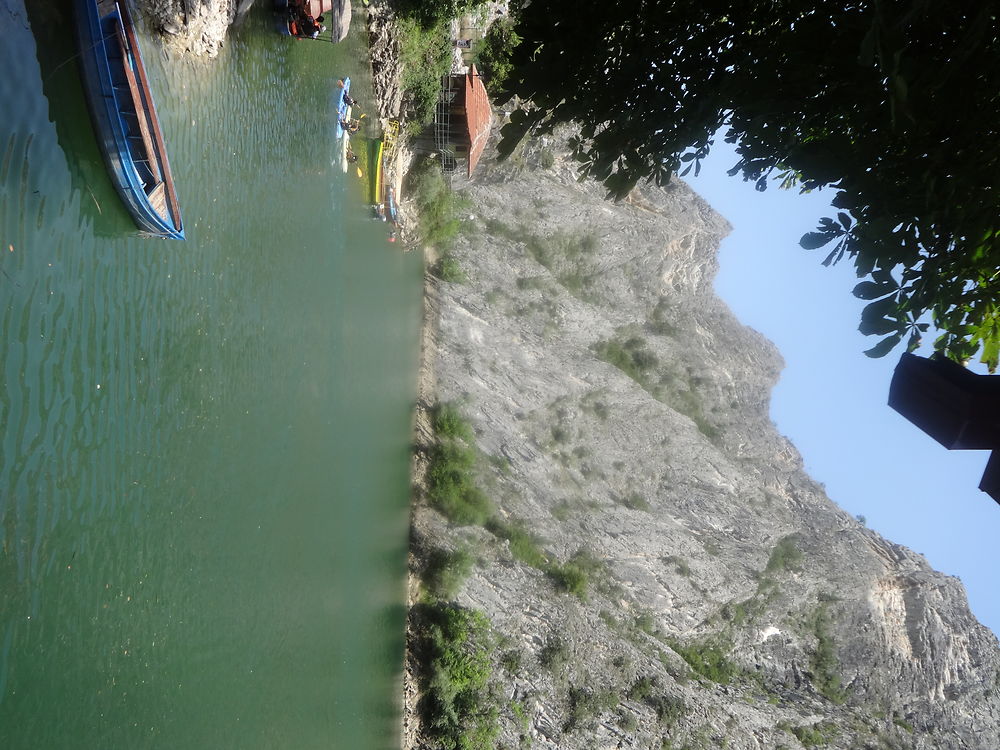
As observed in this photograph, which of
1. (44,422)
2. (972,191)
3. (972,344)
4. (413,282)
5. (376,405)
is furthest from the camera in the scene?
(413,282)

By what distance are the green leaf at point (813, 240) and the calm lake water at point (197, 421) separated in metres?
8.33

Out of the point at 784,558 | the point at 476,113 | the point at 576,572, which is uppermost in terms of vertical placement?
the point at 476,113

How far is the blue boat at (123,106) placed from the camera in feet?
30.6

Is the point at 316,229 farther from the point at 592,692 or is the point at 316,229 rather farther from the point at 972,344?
the point at 592,692

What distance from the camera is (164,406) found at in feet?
34.9

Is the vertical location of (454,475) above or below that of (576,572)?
above

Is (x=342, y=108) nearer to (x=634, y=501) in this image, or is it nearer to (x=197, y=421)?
(x=197, y=421)

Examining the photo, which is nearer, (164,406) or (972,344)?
(972,344)

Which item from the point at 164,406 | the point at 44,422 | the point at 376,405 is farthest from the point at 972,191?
the point at 376,405

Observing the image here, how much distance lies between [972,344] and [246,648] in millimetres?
12624

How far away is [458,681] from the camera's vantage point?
65.6 ft

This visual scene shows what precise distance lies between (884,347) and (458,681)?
17938 mm

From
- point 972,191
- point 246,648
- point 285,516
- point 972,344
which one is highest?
point 972,191

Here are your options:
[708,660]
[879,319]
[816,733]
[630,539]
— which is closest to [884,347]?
[879,319]
